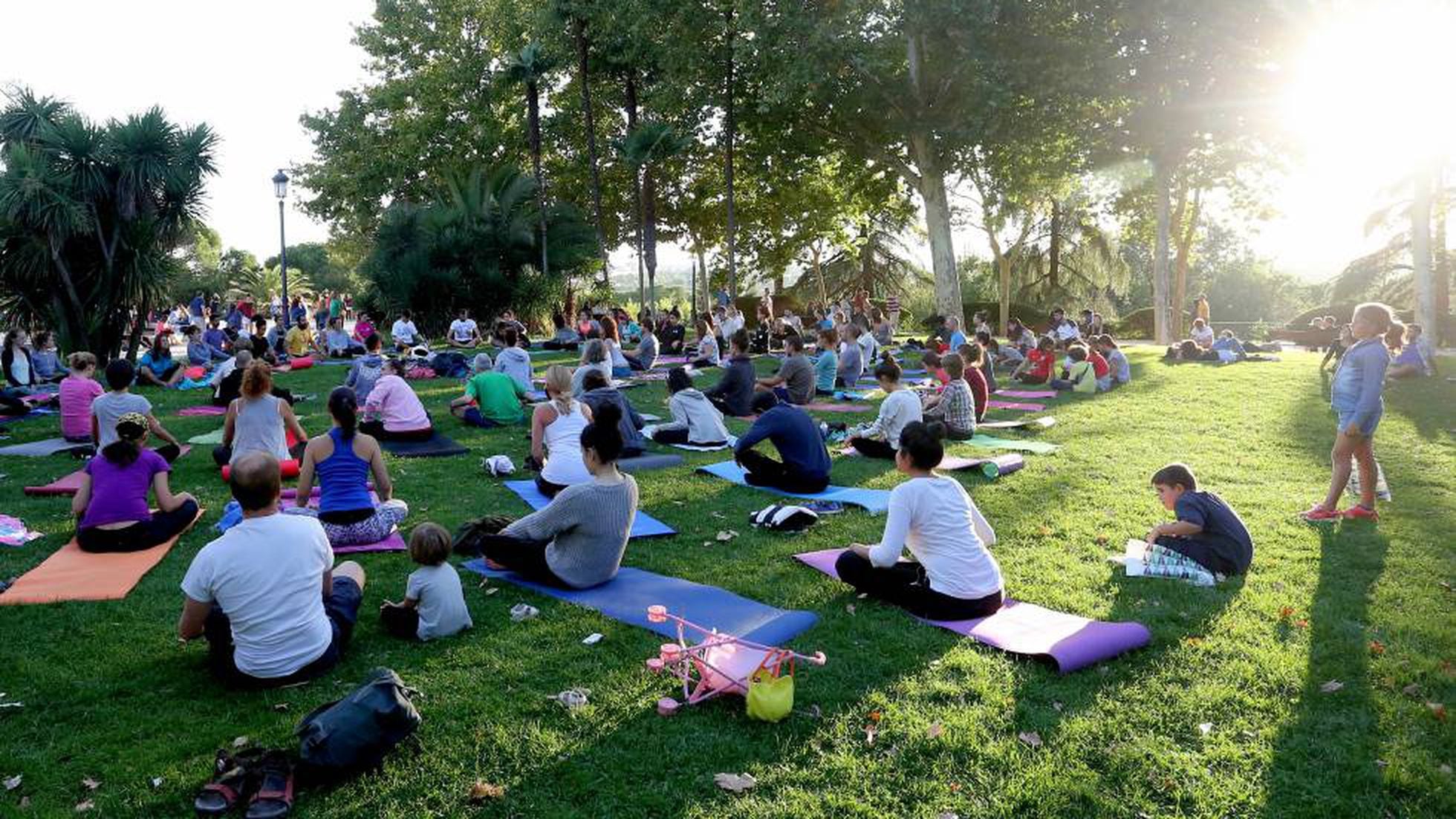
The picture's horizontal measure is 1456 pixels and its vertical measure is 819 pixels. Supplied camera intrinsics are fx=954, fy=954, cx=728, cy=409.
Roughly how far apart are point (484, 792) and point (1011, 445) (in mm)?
8935

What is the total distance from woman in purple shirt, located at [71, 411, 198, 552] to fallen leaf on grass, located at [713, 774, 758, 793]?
17.4 feet

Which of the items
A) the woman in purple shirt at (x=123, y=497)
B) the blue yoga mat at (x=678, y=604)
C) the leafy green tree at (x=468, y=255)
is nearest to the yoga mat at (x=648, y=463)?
the blue yoga mat at (x=678, y=604)

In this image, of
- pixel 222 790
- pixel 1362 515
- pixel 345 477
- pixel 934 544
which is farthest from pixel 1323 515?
pixel 222 790

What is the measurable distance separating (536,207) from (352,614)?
87.2ft

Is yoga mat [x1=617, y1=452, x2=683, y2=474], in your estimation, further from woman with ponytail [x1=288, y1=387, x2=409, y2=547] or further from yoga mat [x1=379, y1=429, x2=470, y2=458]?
woman with ponytail [x1=288, y1=387, x2=409, y2=547]

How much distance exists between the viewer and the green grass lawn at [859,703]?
3.84m

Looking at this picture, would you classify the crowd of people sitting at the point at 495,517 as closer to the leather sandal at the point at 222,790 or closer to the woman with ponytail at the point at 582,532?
the woman with ponytail at the point at 582,532

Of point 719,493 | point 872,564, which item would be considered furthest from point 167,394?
point 872,564

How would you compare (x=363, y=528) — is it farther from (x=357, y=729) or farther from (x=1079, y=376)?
(x=1079, y=376)

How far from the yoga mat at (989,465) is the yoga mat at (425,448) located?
5490 millimetres

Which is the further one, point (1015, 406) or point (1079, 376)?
point (1079, 376)

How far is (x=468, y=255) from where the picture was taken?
28.0 meters

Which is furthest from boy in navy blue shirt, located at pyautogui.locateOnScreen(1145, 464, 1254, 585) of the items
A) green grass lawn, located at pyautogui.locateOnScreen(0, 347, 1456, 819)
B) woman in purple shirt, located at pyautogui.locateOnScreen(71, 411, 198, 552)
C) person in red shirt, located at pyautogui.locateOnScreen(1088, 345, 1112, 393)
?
person in red shirt, located at pyautogui.locateOnScreen(1088, 345, 1112, 393)

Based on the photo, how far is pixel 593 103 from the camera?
3503 cm
